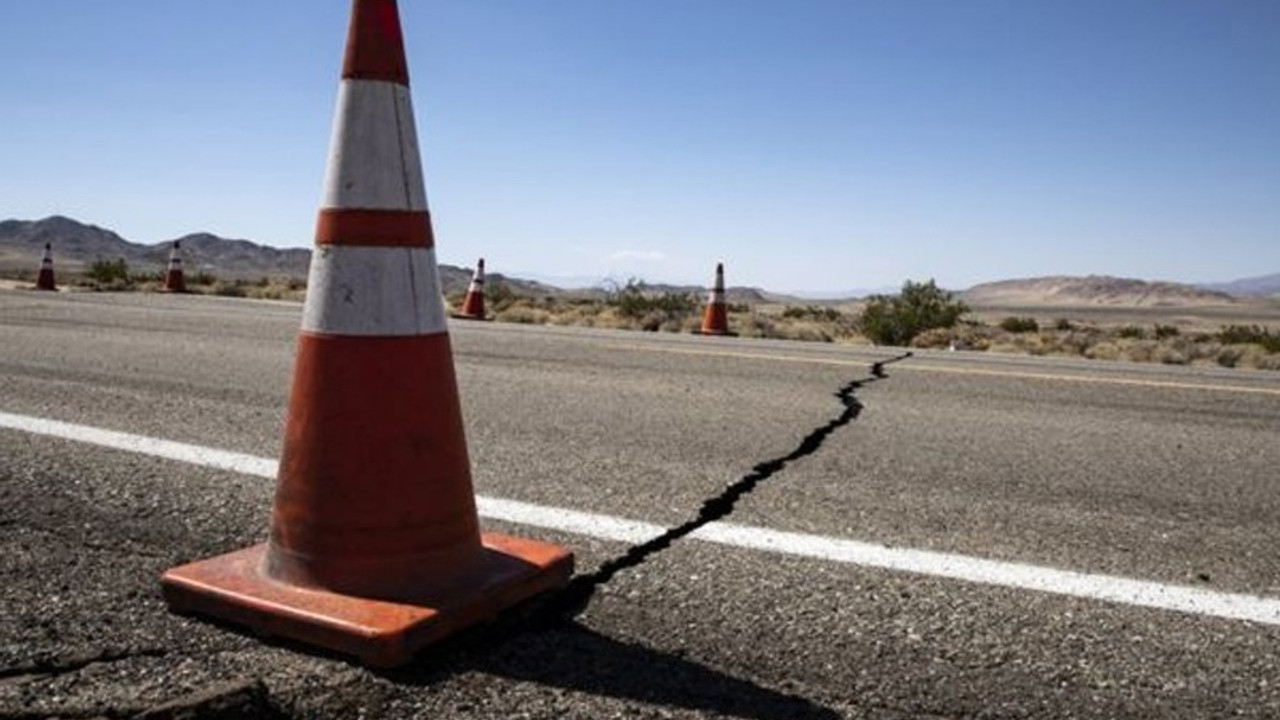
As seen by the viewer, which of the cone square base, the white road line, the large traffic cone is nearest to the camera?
the cone square base

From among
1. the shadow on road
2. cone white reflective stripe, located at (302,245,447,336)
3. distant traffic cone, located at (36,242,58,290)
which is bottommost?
the shadow on road

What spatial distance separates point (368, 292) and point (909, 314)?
16458mm

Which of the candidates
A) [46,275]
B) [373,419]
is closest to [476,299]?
[46,275]

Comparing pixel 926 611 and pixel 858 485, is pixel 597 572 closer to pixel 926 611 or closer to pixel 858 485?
pixel 926 611

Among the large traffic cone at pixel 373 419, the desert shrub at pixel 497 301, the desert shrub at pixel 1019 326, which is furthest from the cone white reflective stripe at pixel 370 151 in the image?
the desert shrub at pixel 1019 326

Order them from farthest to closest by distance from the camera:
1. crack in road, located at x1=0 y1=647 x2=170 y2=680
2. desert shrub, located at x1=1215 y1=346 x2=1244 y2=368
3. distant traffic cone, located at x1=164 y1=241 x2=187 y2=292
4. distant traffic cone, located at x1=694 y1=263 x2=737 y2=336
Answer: distant traffic cone, located at x1=164 y1=241 x2=187 y2=292
desert shrub, located at x1=1215 y1=346 x2=1244 y2=368
distant traffic cone, located at x1=694 y1=263 x2=737 y2=336
crack in road, located at x1=0 y1=647 x2=170 y2=680

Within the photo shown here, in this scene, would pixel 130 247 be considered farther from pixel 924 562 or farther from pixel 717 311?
pixel 924 562

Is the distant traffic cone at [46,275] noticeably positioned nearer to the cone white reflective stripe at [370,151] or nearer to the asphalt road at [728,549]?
the asphalt road at [728,549]

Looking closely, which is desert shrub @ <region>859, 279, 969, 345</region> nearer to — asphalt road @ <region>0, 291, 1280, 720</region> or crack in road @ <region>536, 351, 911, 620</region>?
asphalt road @ <region>0, 291, 1280, 720</region>

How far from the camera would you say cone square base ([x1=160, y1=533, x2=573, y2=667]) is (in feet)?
6.50

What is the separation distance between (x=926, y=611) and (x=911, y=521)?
2.68 ft

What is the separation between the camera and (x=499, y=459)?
391cm

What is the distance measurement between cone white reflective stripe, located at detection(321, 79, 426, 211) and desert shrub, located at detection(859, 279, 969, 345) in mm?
15626

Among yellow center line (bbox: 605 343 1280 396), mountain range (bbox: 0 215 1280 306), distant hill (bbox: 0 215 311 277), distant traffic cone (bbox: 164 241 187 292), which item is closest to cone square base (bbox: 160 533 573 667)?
yellow center line (bbox: 605 343 1280 396)
